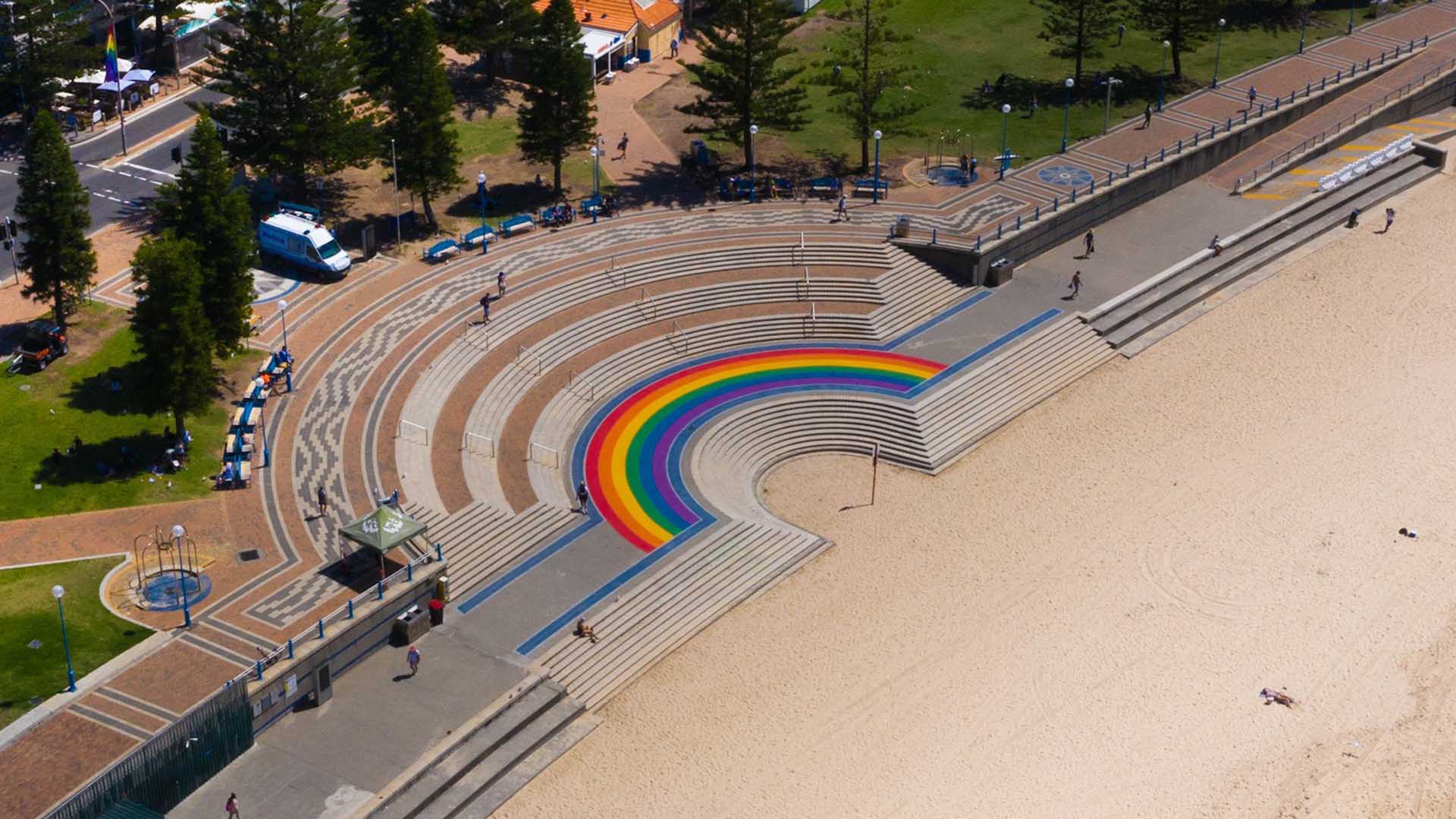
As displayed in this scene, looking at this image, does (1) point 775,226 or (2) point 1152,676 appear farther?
(1) point 775,226

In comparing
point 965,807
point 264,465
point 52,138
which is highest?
point 52,138

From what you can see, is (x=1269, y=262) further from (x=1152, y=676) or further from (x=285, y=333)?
(x=285, y=333)

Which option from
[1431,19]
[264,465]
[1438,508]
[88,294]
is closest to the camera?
[264,465]

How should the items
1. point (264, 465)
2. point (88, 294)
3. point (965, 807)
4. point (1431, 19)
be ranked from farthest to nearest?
point (1431, 19), point (88, 294), point (264, 465), point (965, 807)

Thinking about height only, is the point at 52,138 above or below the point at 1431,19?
above

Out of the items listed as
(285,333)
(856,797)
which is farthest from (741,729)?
(285,333)

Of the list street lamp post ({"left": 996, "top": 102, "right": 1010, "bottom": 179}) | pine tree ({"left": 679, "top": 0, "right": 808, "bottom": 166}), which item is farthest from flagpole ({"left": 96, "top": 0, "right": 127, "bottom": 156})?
street lamp post ({"left": 996, "top": 102, "right": 1010, "bottom": 179})

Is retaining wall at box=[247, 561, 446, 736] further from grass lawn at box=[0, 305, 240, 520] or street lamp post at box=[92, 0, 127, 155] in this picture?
street lamp post at box=[92, 0, 127, 155]

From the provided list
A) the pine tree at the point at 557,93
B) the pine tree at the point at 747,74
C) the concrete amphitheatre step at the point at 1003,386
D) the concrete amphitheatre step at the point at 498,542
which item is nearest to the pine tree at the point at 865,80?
the pine tree at the point at 747,74
